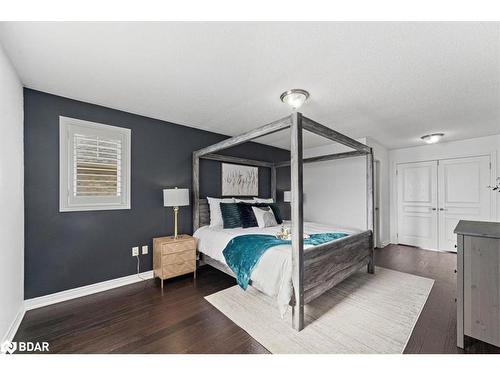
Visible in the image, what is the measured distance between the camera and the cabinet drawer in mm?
A: 2787

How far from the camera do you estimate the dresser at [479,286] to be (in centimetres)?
157

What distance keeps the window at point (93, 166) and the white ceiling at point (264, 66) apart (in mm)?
370

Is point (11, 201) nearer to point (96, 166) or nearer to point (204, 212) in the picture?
point (96, 166)

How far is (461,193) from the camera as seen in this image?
4.41 m

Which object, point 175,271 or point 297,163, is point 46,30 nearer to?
point 297,163

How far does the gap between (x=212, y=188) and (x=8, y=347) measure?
282cm

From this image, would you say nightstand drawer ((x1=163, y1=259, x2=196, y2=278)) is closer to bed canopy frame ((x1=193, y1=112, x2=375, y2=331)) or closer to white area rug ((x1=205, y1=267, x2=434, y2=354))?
bed canopy frame ((x1=193, y1=112, x2=375, y2=331))

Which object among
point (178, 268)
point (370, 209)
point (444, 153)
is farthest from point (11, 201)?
point (444, 153)

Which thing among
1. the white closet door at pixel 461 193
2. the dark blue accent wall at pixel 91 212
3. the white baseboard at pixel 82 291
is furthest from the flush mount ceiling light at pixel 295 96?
the white closet door at pixel 461 193

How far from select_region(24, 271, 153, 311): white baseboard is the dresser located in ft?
11.3

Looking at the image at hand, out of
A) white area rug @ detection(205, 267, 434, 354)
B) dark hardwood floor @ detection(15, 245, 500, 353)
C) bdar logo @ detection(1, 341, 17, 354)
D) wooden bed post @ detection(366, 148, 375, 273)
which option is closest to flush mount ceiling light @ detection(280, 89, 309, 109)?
wooden bed post @ detection(366, 148, 375, 273)
